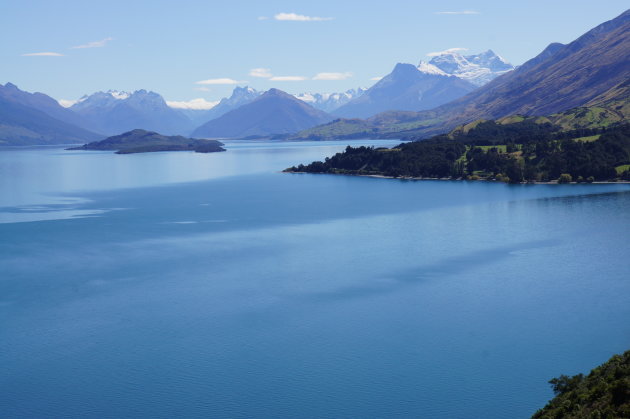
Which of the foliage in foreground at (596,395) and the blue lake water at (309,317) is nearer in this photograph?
the foliage in foreground at (596,395)

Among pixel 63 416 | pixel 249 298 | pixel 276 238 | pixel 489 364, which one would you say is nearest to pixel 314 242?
A: pixel 276 238

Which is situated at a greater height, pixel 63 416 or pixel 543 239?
pixel 543 239

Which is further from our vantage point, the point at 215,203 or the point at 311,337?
the point at 215,203

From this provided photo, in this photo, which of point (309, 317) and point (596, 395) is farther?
point (309, 317)

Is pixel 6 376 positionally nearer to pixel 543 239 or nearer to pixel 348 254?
pixel 348 254
